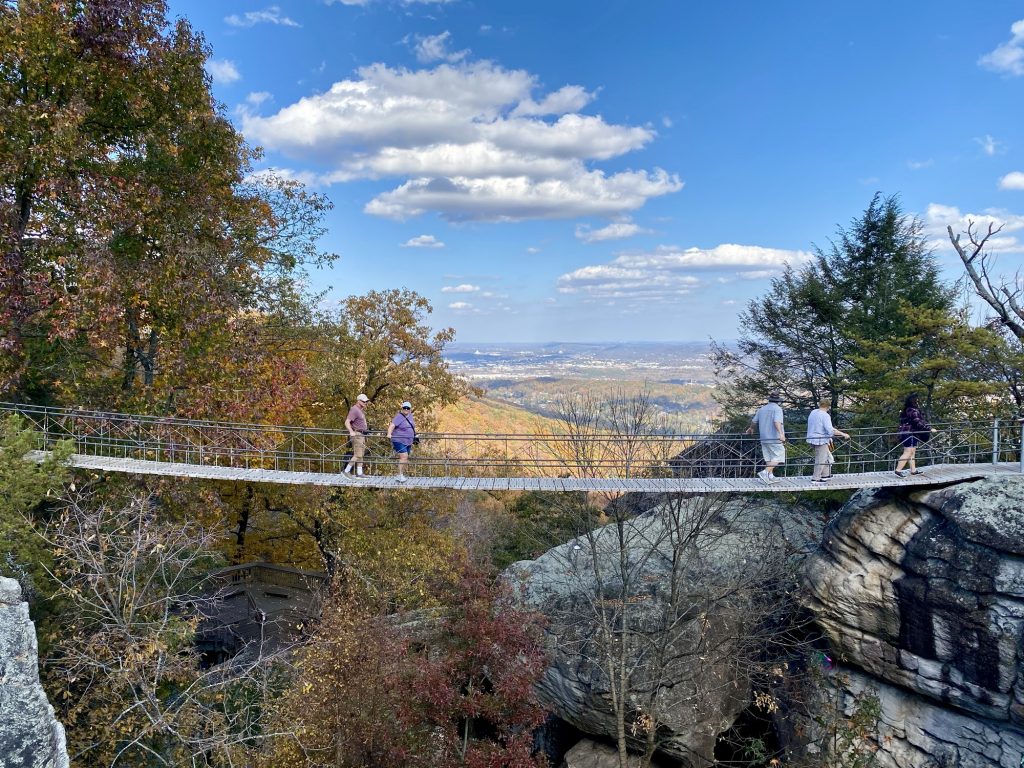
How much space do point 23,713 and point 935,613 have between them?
13.0 meters

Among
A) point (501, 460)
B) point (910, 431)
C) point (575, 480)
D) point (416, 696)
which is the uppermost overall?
point (910, 431)

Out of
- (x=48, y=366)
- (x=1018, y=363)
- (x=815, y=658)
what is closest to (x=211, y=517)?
(x=48, y=366)

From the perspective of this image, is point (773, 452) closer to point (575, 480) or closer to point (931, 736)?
point (575, 480)

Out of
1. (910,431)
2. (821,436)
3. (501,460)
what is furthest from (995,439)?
(501,460)

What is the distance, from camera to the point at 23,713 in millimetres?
4887

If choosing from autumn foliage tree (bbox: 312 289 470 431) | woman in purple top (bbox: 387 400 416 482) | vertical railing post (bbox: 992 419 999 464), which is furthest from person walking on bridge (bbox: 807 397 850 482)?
autumn foliage tree (bbox: 312 289 470 431)

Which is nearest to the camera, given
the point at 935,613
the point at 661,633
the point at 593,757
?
the point at 935,613

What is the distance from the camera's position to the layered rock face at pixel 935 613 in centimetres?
978

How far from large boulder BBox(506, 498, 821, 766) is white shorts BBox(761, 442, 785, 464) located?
2119 mm

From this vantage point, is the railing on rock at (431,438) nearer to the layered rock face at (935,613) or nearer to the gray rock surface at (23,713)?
the layered rock face at (935,613)

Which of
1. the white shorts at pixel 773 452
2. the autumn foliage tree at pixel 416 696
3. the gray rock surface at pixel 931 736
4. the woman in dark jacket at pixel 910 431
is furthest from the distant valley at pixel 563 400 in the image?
the gray rock surface at pixel 931 736

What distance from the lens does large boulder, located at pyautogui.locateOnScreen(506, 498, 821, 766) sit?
12.3 m

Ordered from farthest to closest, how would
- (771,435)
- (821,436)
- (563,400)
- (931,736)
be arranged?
1. (563,400)
2. (771,435)
3. (821,436)
4. (931,736)

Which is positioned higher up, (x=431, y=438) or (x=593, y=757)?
(x=431, y=438)
